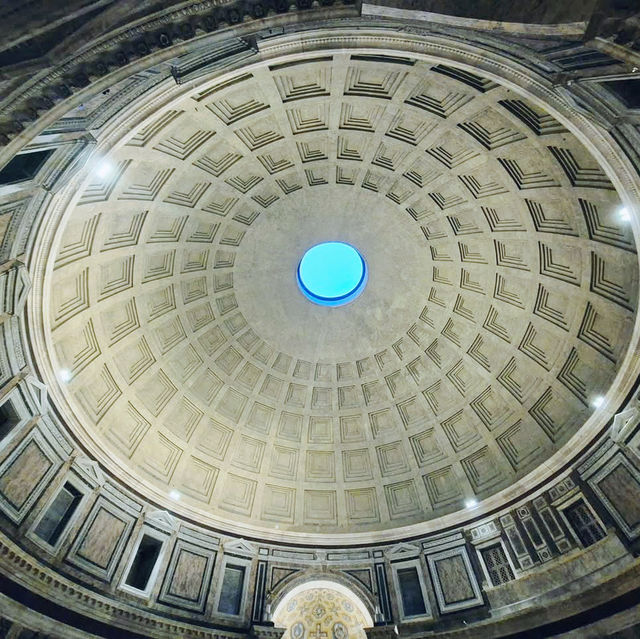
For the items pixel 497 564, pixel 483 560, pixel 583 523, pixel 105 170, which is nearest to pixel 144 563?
pixel 483 560

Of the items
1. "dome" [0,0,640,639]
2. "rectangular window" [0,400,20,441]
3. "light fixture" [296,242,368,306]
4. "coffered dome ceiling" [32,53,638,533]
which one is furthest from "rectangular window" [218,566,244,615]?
"light fixture" [296,242,368,306]

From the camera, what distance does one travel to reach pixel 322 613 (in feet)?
54.1

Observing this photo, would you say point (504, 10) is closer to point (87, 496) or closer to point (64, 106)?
point (64, 106)

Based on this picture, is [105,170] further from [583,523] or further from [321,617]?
[583,523]

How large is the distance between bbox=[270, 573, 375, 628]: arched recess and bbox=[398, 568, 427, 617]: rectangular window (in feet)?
3.70

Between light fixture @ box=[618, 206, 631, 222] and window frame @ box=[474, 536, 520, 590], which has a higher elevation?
light fixture @ box=[618, 206, 631, 222]

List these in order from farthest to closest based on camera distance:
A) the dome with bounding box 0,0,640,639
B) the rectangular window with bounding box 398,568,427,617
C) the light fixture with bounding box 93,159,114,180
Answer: the rectangular window with bounding box 398,568,427,617 < the light fixture with bounding box 93,159,114,180 < the dome with bounding box 0,0,640,639

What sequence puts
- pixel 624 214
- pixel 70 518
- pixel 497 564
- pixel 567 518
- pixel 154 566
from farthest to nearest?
pixel 497 564, pixel 154 566, pixel 567 518, pixel 70 518, pixel 624 214

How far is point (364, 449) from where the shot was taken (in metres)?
20.5

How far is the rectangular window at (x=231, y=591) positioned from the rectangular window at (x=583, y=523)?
10.9 metres

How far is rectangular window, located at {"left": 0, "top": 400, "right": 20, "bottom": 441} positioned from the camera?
12.3 m

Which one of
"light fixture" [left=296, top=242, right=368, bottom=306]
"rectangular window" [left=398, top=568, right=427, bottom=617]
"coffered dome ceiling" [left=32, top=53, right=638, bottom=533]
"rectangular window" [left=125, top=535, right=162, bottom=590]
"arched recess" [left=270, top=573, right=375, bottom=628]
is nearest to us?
"coffered dome ceiling" [left=32, top=53, right=638, bottom=533]

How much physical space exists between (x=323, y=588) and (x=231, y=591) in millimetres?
3263

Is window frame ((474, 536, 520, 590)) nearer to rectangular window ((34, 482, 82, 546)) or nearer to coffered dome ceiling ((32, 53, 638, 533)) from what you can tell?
coffered dome ceiling ((32, 53, 638, 533))
